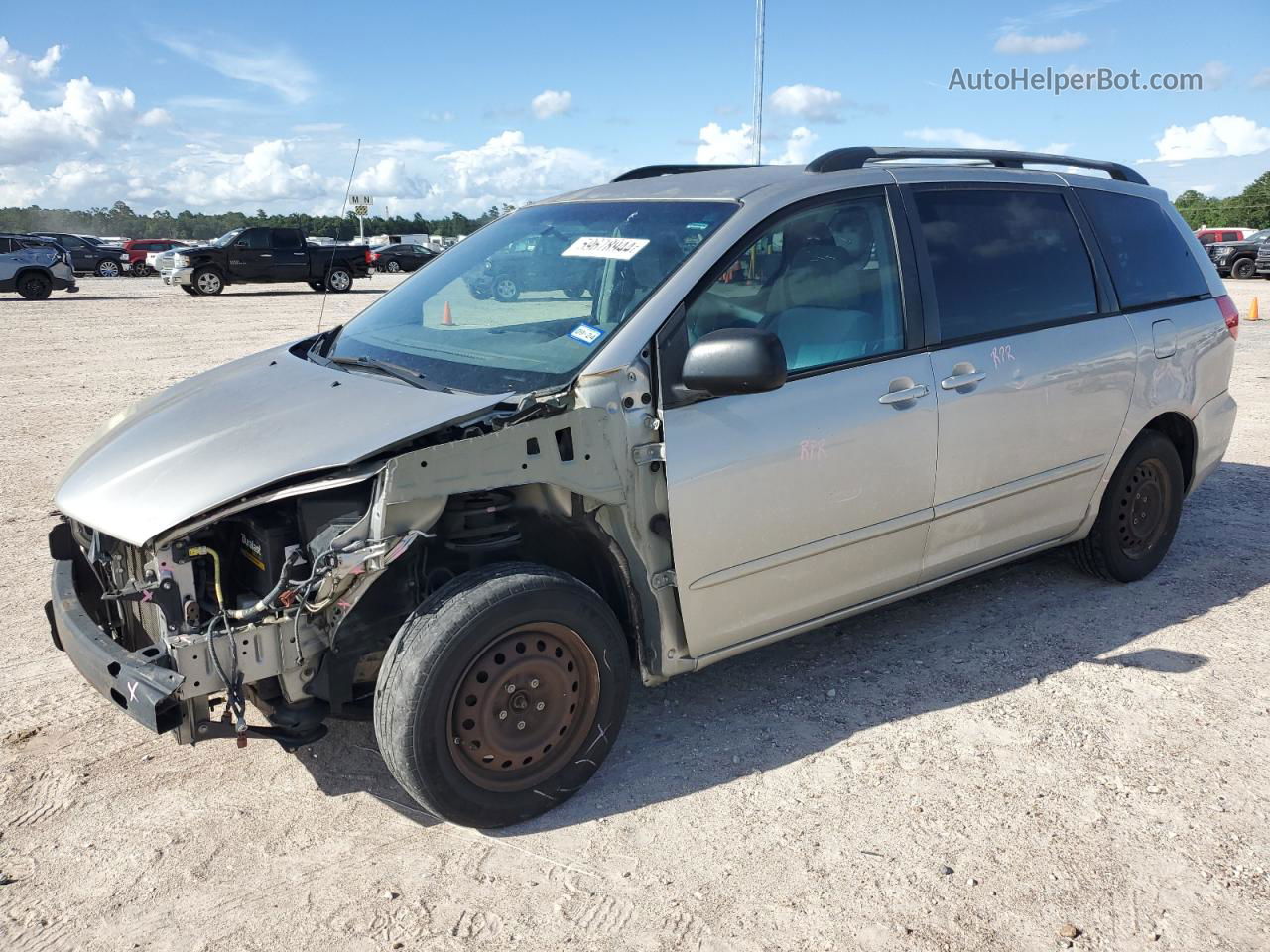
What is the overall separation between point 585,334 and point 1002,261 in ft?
6.22

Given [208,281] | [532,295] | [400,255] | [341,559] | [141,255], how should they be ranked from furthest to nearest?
[400,255] → [141,255] → [208,281] → [532,295] → [341,559]

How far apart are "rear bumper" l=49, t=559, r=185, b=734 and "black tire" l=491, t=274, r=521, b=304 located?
5.79ft

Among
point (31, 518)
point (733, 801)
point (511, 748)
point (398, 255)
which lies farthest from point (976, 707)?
point (398, 255)

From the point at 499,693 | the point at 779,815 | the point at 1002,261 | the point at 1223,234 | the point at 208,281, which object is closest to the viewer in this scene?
the point at 499,693

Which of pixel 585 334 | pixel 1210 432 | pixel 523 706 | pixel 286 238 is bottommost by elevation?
pixel 523 706

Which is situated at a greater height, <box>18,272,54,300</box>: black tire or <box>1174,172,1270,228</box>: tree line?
<box>1174,172,1270,228</box>: tree line

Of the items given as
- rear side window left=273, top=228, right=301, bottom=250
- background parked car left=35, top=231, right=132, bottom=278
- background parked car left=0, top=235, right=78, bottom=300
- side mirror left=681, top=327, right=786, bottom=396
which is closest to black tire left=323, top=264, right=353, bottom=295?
rear side window left=273, top=228, right=301, bottom=250

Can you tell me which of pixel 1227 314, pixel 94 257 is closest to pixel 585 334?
pixel 1227 314

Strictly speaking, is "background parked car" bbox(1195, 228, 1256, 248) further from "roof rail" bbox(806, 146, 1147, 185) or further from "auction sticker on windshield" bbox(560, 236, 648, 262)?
"auction sticker on windshield" bbox(560, 236, 648, 262)

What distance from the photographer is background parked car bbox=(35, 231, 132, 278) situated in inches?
1529

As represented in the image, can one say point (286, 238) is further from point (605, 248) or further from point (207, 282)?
point (605, 248)

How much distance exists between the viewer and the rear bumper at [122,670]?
2.79 meters

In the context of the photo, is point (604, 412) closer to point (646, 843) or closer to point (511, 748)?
point (511, 748)

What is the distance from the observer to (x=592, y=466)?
317cm
